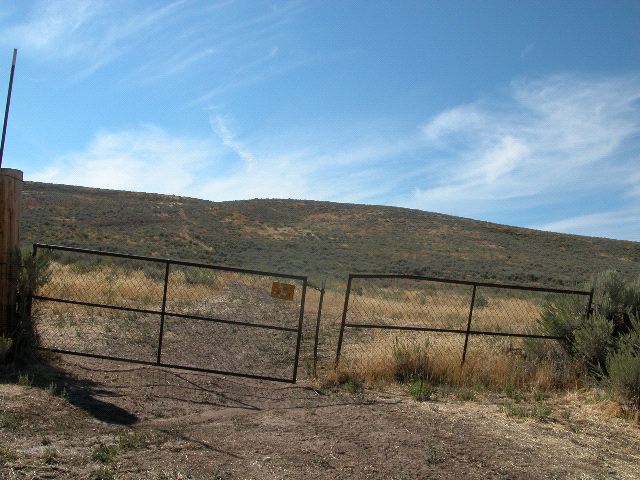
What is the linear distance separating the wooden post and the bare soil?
93 cm

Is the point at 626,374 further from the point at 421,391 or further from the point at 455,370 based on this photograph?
the point at 421,391

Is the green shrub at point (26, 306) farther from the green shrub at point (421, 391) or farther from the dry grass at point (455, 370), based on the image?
the green shrub at point (421, 391)

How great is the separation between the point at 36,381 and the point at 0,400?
1088 mm

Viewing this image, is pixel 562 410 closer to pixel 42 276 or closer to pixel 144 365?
pixel 144 365

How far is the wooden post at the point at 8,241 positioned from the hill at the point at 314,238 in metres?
25.5

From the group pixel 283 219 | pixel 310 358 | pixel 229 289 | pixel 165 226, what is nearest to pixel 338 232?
pixel 283 219

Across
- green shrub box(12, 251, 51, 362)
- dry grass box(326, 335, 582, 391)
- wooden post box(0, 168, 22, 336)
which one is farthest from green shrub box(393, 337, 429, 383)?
wooden post box(0, 168, 22, 336)

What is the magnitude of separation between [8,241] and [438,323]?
1266 cm

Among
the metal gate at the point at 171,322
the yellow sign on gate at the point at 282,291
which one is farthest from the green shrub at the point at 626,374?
the yellow sign on gate at the point at 282,291

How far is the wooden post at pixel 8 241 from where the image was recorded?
28.0 feet

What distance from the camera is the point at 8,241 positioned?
867cm

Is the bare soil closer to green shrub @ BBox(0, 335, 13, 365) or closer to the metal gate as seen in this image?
green shrub @ BBox(0, 335, 13, 365)

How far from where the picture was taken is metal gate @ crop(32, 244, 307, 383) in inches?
360

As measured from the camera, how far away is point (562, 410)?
841cm
